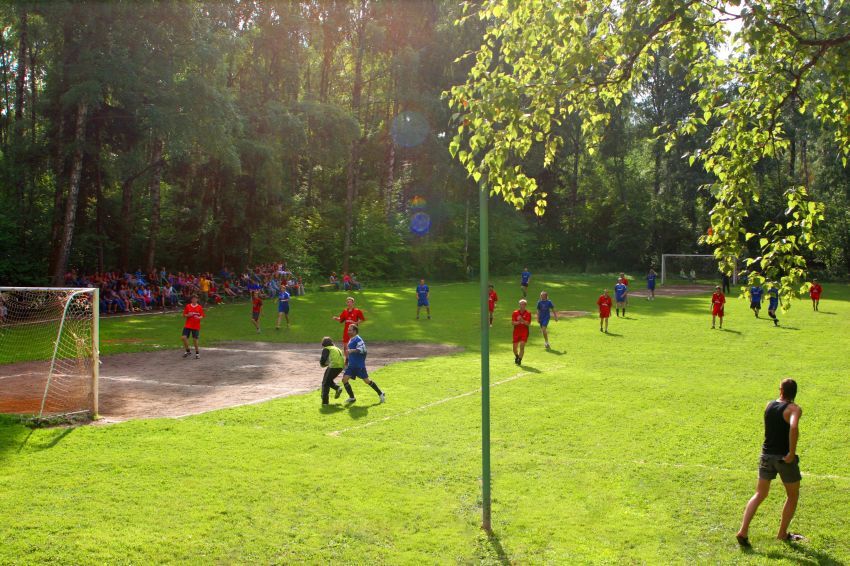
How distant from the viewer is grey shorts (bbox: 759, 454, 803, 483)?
25.8 ft

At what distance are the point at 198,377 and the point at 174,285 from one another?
19977 mm

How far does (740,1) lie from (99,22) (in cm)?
2841

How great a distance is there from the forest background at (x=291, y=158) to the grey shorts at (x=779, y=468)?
4.51 m

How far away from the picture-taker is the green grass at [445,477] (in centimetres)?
802

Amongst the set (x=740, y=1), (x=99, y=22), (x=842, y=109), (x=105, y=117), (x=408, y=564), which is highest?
(x=99, y=22)

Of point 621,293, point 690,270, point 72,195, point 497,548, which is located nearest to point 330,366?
point 497,548

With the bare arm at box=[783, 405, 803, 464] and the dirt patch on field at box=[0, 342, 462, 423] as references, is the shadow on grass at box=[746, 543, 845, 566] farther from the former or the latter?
the dirt patch on field at box=[0, 342, 462, 423]

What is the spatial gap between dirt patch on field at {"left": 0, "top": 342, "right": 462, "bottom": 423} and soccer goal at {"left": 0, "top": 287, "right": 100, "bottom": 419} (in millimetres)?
105

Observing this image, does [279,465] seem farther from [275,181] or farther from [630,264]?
[630,264]

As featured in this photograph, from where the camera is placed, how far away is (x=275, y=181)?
140 ft

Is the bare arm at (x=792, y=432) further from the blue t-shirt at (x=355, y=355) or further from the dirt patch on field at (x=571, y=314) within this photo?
the dirt patch on field at (x=571, y=314)

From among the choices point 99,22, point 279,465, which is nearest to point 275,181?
point 99,22

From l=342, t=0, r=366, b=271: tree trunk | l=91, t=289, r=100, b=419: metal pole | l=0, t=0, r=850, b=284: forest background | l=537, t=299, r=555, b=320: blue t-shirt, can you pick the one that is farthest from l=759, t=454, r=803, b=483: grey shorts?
l=342, t=0, r=366, b=271: tree trunk

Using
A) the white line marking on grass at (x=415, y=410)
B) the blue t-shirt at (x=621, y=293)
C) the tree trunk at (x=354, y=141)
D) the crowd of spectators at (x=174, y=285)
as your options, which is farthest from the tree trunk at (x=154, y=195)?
the white line marking on grass at (x=415, y=410)
